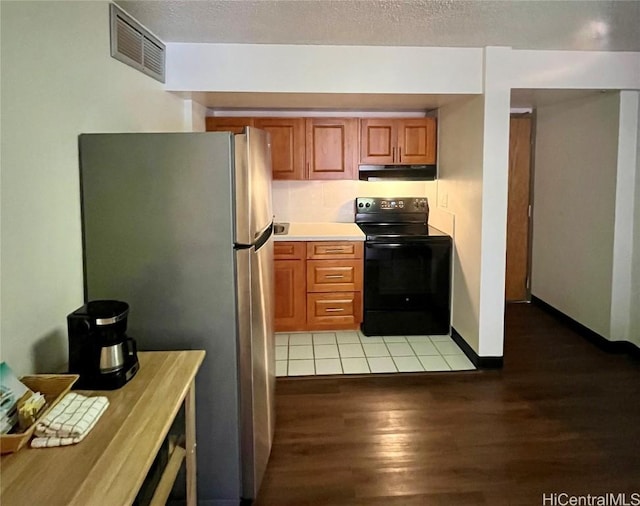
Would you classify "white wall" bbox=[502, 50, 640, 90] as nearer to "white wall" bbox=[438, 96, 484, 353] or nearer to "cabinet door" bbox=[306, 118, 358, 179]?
"white wall" bbox=[438, 96, 484, 353]

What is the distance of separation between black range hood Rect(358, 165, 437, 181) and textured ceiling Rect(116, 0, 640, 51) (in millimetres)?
1420

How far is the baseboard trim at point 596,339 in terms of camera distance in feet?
13.5

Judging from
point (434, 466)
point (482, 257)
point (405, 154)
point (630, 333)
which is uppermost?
point (405, 154)

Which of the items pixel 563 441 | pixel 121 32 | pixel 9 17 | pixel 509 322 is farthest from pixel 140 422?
pixel 509 322

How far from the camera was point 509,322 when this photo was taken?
197 inches

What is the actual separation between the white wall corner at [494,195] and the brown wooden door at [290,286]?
1528 mm

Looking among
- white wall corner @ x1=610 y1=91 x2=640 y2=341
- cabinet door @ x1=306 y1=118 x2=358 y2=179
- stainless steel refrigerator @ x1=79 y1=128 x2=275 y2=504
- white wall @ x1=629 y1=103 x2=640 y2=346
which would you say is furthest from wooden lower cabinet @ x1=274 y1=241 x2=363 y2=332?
stainless steel refrigerator @ x1=79 y1=128 x2=275 y2=504

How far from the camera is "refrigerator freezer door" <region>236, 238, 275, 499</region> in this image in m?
2.25

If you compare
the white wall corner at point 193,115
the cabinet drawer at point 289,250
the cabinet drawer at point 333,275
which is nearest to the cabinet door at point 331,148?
the cabinet drawer at point 289,250

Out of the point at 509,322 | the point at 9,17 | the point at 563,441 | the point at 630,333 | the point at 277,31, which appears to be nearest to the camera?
the point at 9,17

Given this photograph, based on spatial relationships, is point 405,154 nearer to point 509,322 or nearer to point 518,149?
point 518,149

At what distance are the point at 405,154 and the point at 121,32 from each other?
2759 mm

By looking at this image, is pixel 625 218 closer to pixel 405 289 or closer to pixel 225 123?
pixel 405 289

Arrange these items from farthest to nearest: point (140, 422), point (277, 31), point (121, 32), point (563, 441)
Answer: point (277, 31)
point (563, 441)
point (121, 32)
point (140, 422)
